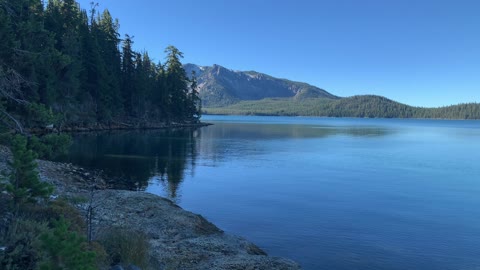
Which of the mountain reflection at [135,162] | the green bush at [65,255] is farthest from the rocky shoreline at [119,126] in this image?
the green bush at [65,255]

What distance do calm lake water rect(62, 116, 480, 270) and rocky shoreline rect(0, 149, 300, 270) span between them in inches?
83.0

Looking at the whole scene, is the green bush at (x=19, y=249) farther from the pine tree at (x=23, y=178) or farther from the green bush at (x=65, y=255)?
the pine tree at (x=23, y=178)

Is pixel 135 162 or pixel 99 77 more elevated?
pixel 99 77

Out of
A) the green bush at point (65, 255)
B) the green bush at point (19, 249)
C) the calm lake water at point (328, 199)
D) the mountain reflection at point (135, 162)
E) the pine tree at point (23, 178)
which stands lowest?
the calm lake water at point (328, 199)

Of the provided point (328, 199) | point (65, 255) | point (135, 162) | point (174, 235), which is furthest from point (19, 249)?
point (135, 162)

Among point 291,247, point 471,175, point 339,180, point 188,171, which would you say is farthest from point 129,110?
point 291,247

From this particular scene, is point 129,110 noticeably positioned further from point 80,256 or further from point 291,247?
point 80,256

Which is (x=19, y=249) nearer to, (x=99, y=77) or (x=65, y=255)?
(x=65, y=255)

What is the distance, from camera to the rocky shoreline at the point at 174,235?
1305 centimetres

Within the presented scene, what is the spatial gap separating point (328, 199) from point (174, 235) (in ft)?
48.5

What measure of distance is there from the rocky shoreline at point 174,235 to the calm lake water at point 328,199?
6.92ft

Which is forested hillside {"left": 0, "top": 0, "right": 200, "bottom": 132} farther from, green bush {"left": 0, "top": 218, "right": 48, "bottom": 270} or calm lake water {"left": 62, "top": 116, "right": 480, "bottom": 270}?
green bush {"left": 0, "top": 218, "right": 48, "bottom": 270}

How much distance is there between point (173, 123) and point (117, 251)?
106 metres

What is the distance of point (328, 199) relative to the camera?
27641 millimetres
